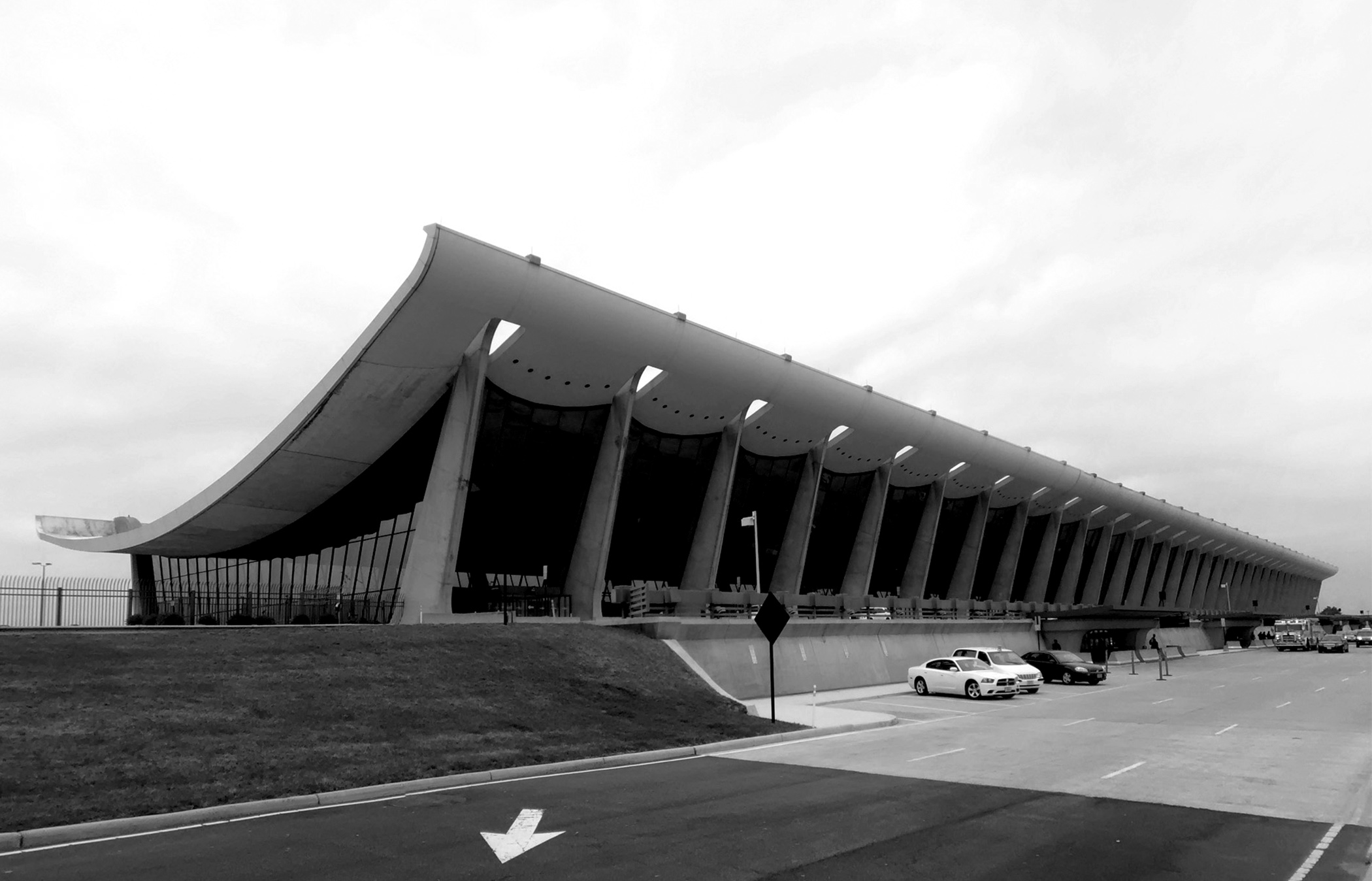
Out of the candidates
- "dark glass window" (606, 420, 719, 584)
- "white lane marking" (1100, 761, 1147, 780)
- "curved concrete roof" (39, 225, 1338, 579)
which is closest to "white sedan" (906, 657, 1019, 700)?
"curved concrete roof" (39, 225, 1338, 579)

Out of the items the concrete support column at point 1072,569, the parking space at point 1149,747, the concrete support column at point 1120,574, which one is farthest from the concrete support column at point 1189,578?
the parking space at point 1149,747

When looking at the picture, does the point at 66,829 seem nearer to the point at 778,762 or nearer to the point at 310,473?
the point at 778,762

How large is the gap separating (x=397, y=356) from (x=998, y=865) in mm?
25867

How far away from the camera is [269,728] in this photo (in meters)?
15.6

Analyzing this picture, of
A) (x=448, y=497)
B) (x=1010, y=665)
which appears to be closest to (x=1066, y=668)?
(x=1010, y=665)

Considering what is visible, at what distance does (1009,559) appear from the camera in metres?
72.7

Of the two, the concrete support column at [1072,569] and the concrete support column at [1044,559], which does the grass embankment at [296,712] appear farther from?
the concrete support column at [1072,569]

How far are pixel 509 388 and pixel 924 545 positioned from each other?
34692 millimetres

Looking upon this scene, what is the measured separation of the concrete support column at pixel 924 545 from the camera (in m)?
60.2

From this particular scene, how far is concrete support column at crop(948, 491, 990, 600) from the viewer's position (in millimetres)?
66500

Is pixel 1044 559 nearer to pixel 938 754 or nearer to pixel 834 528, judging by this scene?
pixel 834 528

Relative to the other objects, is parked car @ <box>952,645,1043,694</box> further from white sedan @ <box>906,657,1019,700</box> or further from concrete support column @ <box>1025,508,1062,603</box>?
concrete support column @ <box>1025,508,1062,603</box>

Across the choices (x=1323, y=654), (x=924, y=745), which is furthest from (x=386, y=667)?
(x=1323, y=654)

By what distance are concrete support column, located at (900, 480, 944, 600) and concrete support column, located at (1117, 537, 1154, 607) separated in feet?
175
